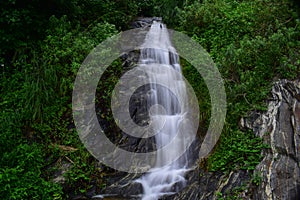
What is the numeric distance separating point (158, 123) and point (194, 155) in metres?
0.89

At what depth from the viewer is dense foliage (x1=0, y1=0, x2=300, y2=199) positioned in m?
5.00

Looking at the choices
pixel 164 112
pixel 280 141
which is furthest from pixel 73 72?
pixel 280 141

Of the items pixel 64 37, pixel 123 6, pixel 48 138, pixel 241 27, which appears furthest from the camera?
pixel 123 6

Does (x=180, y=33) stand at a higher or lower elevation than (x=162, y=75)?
higher

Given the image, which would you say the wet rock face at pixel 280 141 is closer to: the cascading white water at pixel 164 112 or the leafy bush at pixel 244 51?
the leafy bush at pixel 244 51

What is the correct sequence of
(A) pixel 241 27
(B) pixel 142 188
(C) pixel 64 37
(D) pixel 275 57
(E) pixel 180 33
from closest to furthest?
(B) pixel 142 188 < (D) pixel 275 57 < (C) pixel 64 37 < (A) pixel 241 27 < (E) pixel 180 33

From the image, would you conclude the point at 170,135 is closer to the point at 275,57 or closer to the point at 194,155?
the point at 194,155

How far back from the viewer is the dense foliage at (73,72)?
16.4ft

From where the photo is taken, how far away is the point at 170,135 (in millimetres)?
5688

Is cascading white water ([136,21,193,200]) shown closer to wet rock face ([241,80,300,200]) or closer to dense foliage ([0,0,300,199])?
dense foliage ([0,0,300,199])

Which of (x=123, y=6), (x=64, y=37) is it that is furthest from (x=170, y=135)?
(x=123, y=6)

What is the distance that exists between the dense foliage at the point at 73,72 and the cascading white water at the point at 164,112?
0.43 metres

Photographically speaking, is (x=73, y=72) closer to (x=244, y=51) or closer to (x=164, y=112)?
(x=164, y=112)

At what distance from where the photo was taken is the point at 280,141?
4750mm
